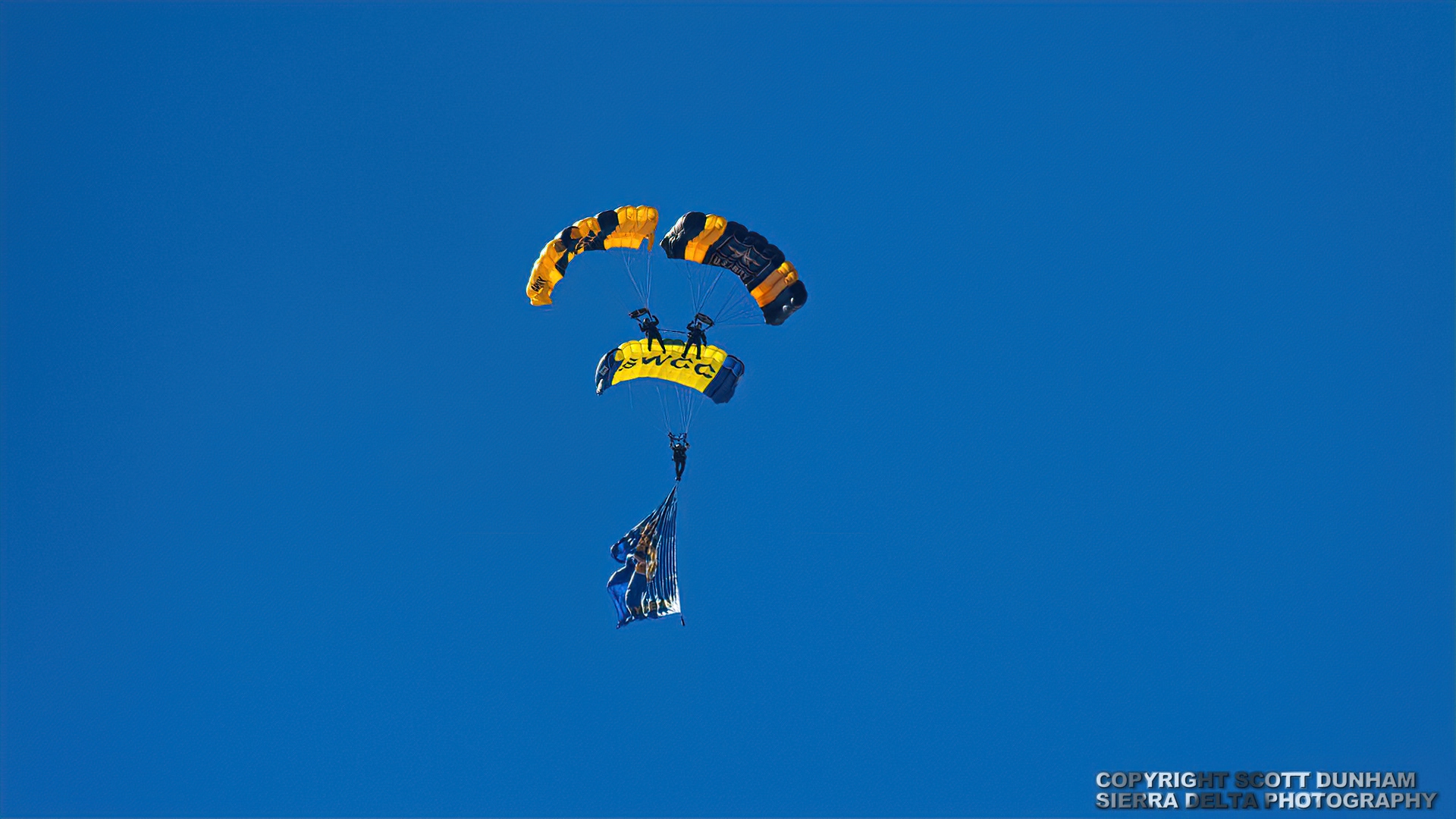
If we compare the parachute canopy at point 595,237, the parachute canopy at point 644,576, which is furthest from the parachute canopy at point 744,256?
the parachute canopy at point 644,576

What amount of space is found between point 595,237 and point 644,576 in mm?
5216

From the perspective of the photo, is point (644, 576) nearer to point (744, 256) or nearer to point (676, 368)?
point (676, 368)

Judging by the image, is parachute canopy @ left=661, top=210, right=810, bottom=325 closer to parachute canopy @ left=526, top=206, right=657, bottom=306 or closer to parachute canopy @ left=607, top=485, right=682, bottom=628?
parachute canopy @ left=526, top=206, right=657, bottom=306

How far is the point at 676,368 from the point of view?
2073 centimetres

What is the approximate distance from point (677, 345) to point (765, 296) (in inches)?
57.7

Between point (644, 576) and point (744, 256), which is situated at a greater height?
point (744, 256)

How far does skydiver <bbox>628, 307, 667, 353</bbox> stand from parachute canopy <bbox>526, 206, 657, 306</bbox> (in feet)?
3.19

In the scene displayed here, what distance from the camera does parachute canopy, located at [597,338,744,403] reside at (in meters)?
20.8

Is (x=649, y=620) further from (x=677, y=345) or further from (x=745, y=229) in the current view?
(x=745, y=229)

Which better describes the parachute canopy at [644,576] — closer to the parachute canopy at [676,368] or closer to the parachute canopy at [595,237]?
the parachute canopy at [676,368]

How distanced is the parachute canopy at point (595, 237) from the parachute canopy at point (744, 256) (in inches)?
17.1

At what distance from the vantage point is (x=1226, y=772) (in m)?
25.8

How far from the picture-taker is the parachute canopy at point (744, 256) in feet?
65.3

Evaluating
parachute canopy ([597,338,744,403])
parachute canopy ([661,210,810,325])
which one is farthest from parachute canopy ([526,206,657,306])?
parachute canopy ([597,338,744,403])
